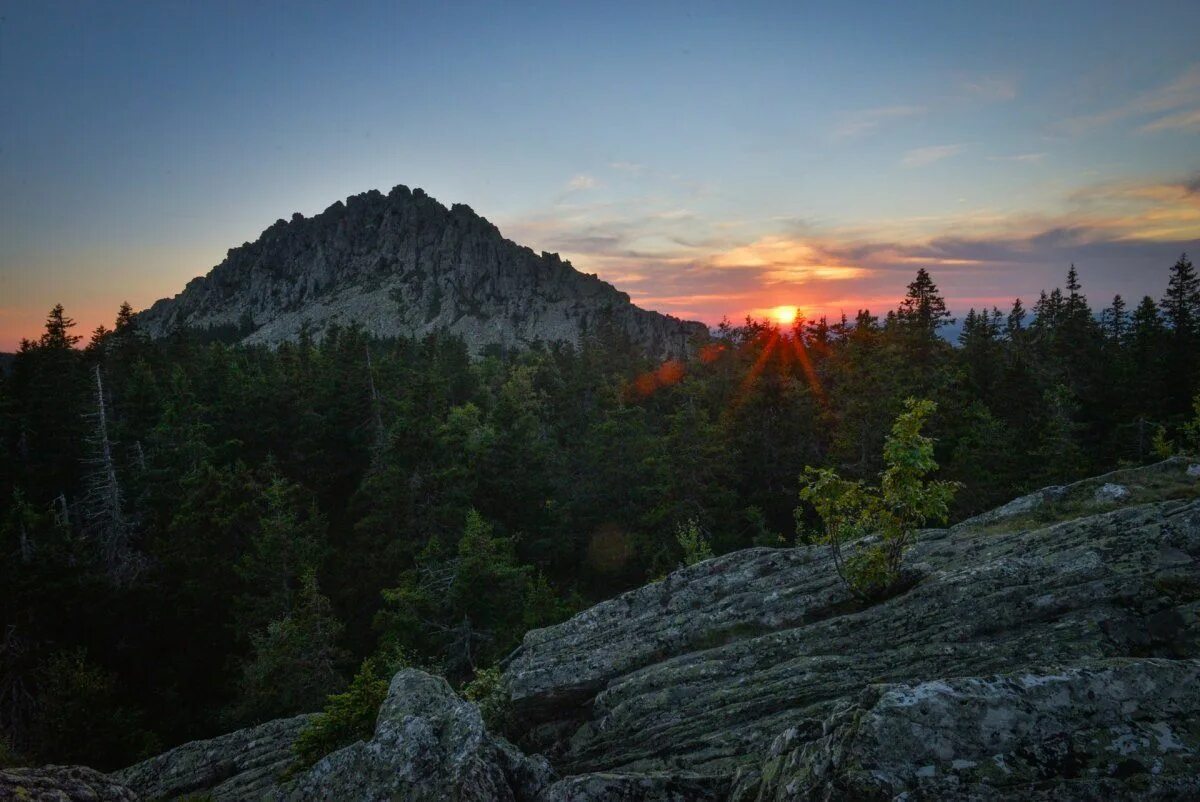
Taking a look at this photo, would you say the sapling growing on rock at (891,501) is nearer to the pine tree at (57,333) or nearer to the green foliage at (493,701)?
the green foliage at (493,701)

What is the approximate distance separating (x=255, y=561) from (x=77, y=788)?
2355cm

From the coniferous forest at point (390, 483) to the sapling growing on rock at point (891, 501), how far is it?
520 inches

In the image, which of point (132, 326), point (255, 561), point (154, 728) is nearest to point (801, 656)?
point (154, 728)

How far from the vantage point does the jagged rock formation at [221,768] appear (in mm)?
13289

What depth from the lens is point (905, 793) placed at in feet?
16.6

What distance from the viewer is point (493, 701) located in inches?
571

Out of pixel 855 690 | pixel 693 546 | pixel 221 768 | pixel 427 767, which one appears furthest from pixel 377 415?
pixel 855 690

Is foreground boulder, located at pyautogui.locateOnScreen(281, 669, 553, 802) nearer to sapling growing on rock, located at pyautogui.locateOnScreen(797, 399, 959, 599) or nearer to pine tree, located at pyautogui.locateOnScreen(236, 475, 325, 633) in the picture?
sapling growing on rock, located at pyautogui.locateOnScreen(797, 399, 959, 599)

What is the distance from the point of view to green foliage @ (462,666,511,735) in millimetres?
14125

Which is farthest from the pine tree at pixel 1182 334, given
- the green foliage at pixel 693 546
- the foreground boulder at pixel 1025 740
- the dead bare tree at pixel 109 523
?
the dead bare tree at pixel 109 523

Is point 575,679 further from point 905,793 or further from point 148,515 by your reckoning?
point 148,515

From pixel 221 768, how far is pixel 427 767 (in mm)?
8845

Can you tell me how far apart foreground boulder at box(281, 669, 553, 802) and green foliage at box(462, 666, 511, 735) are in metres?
3.67

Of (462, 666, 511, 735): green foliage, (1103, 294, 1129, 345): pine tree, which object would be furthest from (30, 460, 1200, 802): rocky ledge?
(1103, 294, 1129, 345): pine tree
